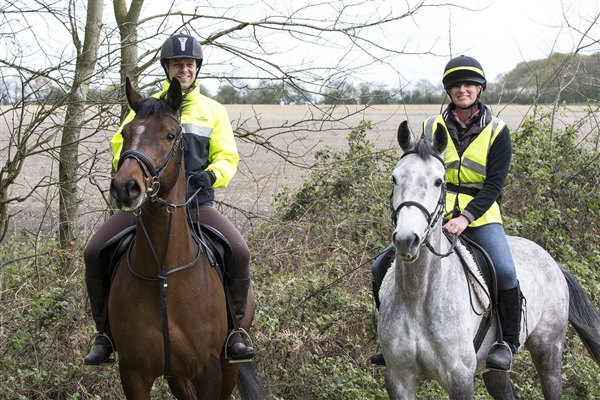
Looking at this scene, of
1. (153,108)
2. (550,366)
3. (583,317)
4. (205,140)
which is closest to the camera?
(153,108)

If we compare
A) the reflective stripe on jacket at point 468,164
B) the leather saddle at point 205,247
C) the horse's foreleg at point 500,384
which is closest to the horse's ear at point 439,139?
the reflective stripe on jacket at point 468,164

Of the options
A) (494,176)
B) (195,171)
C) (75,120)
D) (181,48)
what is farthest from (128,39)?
(494,176)

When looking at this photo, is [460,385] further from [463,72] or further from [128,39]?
[128,39]

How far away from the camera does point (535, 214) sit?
890cm

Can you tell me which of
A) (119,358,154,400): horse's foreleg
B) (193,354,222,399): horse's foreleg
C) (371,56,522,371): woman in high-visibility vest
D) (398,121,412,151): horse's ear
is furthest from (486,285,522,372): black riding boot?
(119,358,154,400): horse's foreleg

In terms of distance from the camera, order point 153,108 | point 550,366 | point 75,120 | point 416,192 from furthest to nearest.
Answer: point 75,120 → point 550,366 → point 153,108 → point 416,192

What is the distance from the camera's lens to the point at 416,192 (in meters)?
4.01

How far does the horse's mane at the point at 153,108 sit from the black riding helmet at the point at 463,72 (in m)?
2.06

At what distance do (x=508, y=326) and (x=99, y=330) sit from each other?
9.57 ft

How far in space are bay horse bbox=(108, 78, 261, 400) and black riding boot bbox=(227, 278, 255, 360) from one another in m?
0.17

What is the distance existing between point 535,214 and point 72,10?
6101 mm

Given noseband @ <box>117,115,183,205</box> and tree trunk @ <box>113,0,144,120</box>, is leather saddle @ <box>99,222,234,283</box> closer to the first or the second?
noseband @ <box>117,115,183,205</box>

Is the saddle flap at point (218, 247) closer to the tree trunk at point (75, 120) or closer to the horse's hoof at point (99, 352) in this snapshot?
the horse's hoof at point (99, 352)

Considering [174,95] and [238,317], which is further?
[238,317]
